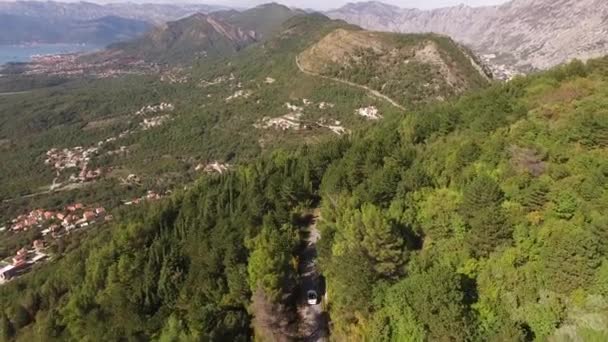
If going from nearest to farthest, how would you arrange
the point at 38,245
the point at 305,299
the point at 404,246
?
1. the point at 404,246
2. the point at 305,299
3. the point at 38,245

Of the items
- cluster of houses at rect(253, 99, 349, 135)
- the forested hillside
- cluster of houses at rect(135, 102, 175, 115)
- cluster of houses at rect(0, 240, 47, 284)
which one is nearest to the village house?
cluster of houses at rect(0, 240, 47, 284)

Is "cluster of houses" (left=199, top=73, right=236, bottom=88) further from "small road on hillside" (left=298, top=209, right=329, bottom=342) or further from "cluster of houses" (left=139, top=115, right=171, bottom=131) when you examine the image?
"small road on hillside" (left=298, top=209, right=329, bottom=342)

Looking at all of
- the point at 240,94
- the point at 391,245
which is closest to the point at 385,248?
the point at 391,245

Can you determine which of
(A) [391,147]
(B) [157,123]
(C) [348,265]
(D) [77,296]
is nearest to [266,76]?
(B) [157,123]

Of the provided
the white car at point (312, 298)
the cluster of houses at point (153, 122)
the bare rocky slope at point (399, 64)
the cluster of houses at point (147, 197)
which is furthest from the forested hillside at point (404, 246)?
the cluster of houses at point (153, 122)

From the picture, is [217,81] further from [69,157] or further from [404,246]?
[404,246]

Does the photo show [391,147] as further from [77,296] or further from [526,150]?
[77,296]
